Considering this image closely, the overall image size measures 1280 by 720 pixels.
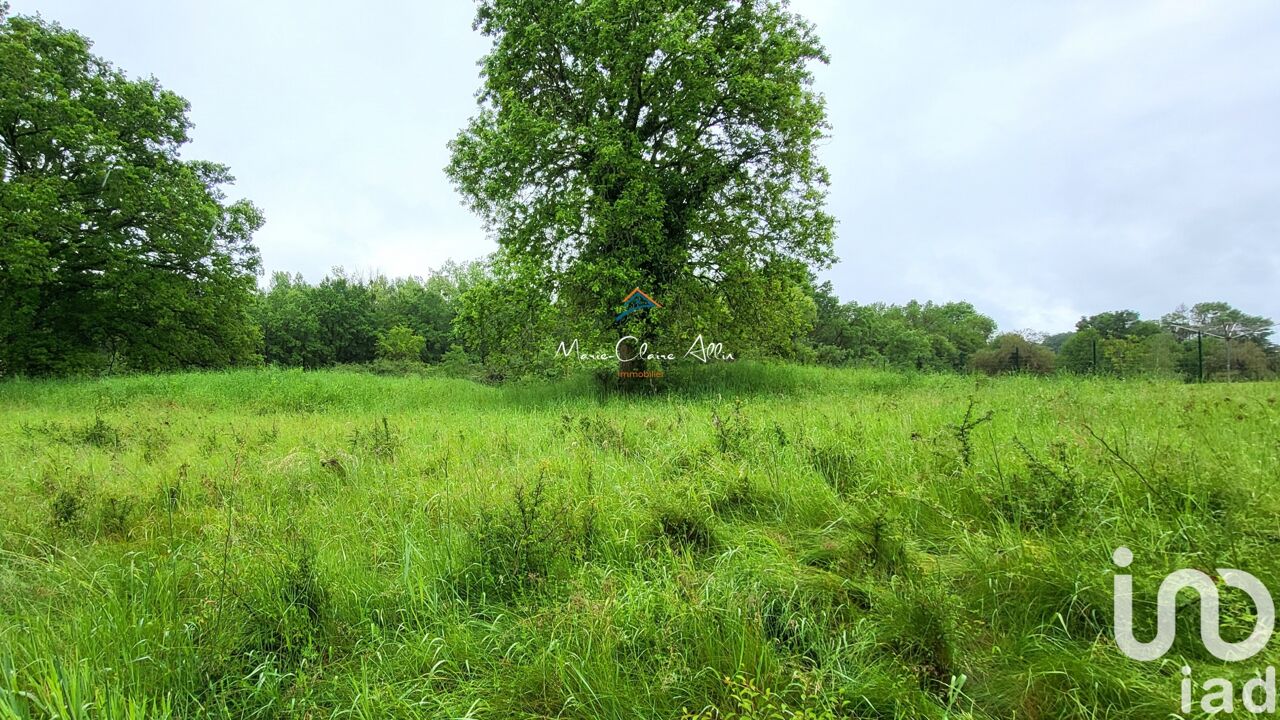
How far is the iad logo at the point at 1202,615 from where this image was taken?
155cm

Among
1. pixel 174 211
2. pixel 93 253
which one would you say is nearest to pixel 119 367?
pixel 93 253

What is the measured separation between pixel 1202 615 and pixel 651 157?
12.6 m

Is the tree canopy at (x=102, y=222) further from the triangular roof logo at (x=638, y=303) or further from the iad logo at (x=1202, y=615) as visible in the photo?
the iad logo at (x=1202, y=615)

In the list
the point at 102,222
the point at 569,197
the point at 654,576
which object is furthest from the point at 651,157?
the point at 102,222

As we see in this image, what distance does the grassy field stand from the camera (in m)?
1.65

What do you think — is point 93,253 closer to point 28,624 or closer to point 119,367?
point 119,367

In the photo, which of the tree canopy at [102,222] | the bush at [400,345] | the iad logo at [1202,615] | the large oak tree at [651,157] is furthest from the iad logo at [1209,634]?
the bush at [400,345]

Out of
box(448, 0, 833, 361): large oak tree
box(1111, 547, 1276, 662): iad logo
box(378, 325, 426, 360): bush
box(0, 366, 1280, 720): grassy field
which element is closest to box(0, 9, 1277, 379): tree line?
box(448, 0, 833, 361): large oak tree

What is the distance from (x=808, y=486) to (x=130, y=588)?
3.96 m

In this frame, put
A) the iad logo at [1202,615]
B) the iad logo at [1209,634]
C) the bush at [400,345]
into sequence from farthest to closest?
the bush at [400,345] → the iad logo at [1202,615] → the iad logo at [1209,634]

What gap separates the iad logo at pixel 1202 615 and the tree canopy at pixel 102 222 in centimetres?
2442

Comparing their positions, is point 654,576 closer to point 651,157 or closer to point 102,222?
point 651,157

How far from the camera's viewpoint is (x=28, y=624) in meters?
2.04

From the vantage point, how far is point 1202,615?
1.68 meters
